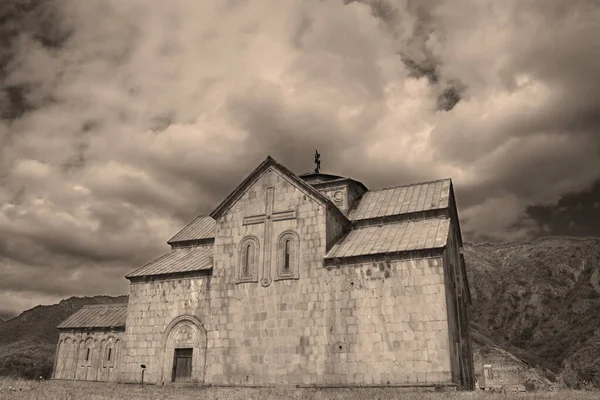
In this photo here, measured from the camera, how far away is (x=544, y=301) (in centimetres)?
9456

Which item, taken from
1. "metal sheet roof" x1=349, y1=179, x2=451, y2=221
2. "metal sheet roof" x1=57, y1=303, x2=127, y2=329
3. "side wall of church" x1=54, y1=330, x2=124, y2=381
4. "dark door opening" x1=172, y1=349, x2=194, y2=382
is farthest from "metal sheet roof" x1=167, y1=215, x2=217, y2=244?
"metal sheet roof" x1=349, y1=179, x2=451, y2=221

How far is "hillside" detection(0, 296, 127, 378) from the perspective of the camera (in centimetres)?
5091

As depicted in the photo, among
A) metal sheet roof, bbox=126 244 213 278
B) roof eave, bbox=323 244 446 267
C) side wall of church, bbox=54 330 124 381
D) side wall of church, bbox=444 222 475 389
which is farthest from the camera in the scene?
side wall of church, bbox=54 330 124 381

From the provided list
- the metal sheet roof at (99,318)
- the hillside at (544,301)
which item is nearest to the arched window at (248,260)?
the metal sheet roof at (99,318)

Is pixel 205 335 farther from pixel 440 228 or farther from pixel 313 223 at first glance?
pixel 440 228

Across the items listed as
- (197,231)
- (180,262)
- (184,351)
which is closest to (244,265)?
(180,262)

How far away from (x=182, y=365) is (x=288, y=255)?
22.9 feet

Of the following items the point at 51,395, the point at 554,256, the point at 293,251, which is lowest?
the point at 51,395

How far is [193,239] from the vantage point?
28.6 meters

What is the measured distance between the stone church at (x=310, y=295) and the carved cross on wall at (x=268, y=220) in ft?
0.16

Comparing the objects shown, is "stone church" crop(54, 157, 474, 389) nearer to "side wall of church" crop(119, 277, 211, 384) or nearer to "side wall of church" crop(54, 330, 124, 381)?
"side wall of church" crop(119, 277, 211, 384)

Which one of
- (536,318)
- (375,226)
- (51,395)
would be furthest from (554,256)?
(51,395)

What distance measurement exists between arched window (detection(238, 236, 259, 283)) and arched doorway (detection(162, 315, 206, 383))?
120 inches

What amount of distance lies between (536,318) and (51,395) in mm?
94630
